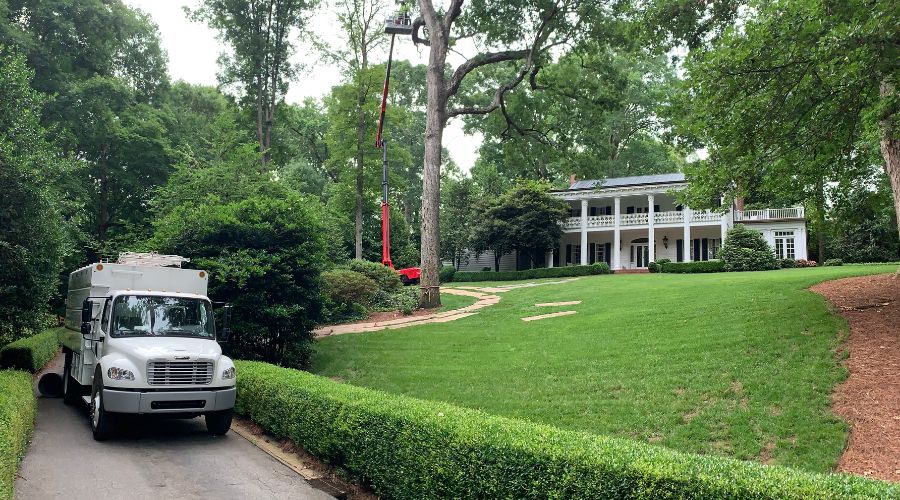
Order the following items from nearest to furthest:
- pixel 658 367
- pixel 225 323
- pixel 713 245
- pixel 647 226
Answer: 1. pixel 225 323
2. pixel 658 367
3. pixel 713 245
4. pixel 647 226

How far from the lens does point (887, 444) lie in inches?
277

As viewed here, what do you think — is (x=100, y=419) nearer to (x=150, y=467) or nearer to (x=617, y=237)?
(x=150, y=467)

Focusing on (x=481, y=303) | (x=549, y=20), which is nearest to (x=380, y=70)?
(x=549, y=20)

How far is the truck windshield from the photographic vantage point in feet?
31.0

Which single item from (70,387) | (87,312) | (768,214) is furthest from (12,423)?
(768,214)

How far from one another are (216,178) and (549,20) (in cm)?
1294

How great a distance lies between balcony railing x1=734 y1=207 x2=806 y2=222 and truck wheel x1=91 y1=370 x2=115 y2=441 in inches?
1491

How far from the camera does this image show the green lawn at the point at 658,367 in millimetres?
7887

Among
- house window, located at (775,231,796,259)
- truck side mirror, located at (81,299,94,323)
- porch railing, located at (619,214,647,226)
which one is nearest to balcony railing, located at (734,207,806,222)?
house window, located at (775,231,796,259)

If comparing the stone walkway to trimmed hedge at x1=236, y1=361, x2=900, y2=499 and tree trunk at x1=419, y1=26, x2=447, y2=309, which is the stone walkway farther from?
trimmed hedge at x1=236, y1=361, x2=900, y2=499

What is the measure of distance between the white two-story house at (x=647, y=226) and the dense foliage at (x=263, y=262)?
26144 millimetres

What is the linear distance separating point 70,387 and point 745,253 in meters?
29.7

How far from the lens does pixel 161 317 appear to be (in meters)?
9.77

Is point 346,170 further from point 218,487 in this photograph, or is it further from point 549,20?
point 218,487
